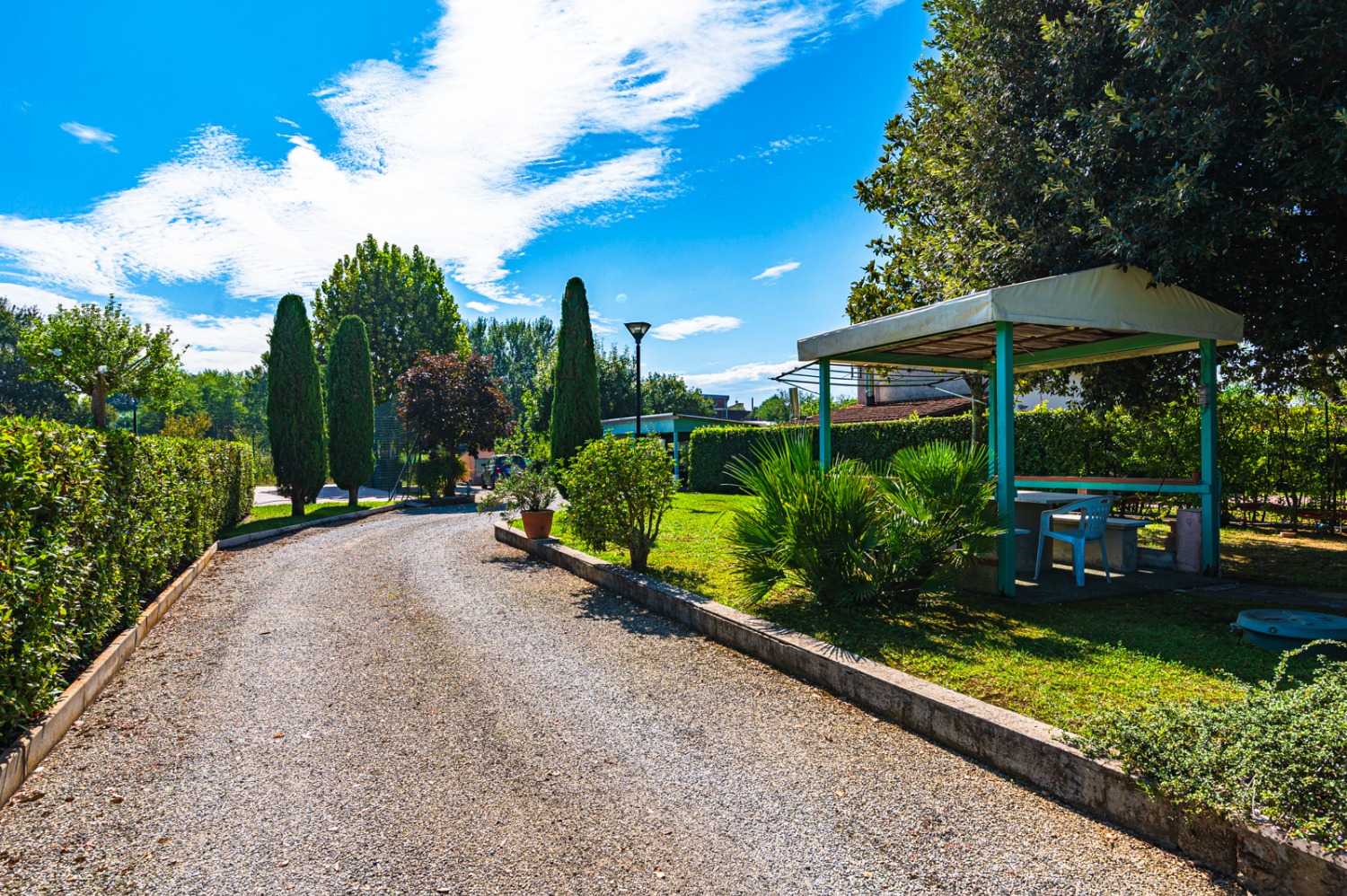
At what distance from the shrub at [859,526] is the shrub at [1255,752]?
8.26 feet

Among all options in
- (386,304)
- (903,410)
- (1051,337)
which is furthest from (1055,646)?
(386,304)

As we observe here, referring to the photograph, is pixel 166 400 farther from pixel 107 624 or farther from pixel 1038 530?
pixel 1038 530

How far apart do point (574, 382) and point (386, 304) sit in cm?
3445

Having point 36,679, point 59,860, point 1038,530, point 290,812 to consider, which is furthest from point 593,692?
point 1038,530

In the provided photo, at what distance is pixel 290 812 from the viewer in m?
2.94

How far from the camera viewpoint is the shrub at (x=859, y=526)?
550cm

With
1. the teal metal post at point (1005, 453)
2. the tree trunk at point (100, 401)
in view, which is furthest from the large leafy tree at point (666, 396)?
the teal metal post at point (1005, 453)

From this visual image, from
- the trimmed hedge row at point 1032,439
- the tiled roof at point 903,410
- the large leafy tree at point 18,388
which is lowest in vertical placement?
the trimmed hedge row at point 1032,439

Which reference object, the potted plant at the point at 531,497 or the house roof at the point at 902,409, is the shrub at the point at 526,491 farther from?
the house roof at the point at 902,409

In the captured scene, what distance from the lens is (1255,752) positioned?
2.51 metres

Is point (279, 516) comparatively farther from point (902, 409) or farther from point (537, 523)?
point (902, 409)

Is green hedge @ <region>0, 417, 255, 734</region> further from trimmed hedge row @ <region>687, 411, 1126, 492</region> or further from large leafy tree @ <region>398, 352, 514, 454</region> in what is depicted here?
large leafy tree @ <region>398, 352, 514, 454</region>

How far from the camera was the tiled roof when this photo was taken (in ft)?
83.4

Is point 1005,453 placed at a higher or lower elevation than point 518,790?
higher
